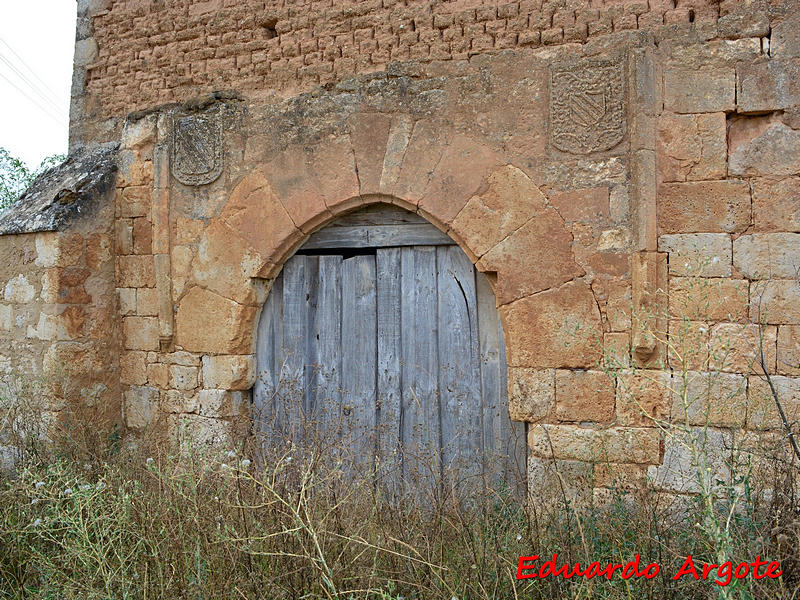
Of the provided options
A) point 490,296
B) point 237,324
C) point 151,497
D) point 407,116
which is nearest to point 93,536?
point 151,497

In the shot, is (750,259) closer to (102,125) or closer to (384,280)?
(384,280)

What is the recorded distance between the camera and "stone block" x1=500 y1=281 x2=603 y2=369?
373cm

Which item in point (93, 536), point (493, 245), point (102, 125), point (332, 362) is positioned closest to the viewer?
point (93, 536)

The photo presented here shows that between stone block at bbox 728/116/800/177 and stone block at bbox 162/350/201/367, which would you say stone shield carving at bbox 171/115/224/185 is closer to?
stone block at bbox 162/350/201/367

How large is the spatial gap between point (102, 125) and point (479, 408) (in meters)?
3.46

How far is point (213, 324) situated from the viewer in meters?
4.64

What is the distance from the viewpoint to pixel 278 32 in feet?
14.9

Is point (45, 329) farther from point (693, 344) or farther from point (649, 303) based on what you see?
point (693, 344)

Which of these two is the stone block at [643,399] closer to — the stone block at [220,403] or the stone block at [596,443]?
the stone block at [596,443]

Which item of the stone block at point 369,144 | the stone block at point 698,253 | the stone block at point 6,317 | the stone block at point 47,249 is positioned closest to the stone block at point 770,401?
the stone block at point 698,253

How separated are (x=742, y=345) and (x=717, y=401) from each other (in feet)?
1.00

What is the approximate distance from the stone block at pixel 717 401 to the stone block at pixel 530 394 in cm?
63

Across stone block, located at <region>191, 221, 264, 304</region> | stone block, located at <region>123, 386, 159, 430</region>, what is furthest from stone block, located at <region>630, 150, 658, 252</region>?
stone block, located at <region>123, 386, 159, 430</region>

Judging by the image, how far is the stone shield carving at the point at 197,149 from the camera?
463 cm
